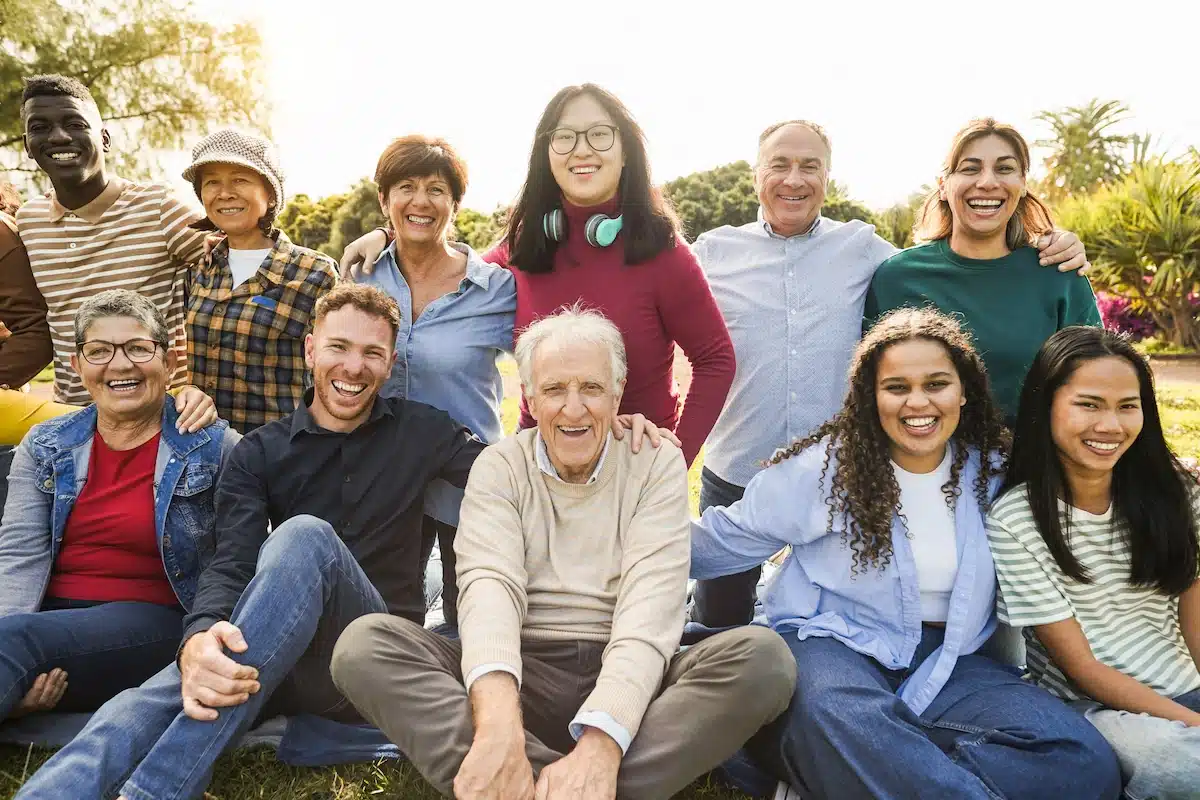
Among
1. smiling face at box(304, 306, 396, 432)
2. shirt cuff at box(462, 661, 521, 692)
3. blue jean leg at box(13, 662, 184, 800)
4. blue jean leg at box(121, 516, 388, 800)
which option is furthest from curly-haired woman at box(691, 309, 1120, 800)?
blue jean leg at box(13, 662, 184, 800)

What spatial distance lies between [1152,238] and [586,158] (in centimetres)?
1684

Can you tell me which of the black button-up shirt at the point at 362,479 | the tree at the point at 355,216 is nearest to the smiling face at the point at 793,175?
the black button-up shirt at the point at 362,479

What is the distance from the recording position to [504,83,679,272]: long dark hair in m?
3.73

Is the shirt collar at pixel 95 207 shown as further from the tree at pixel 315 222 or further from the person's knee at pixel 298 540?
the tree at pixel 315 222

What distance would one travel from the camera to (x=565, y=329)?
309cm

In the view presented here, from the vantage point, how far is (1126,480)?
3238 millimetres

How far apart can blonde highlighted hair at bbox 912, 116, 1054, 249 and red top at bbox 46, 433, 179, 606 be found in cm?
372

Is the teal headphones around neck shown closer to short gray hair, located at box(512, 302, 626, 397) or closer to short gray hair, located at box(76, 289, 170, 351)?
short gray hair, located at box(512, 302, 626, 397)

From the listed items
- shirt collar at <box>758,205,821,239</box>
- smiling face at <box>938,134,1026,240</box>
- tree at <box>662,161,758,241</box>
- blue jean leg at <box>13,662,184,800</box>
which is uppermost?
tree at <box>662,161,758,241</box>

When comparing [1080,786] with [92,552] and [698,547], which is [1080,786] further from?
[92,552]

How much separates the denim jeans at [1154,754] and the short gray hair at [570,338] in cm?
204

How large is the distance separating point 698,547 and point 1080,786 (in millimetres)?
1446

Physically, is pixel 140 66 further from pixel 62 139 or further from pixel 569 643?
pixel 569 643

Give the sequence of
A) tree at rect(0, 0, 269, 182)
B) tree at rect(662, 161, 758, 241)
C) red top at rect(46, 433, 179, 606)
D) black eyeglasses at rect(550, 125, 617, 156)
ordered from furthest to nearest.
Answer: tree at rect(662, 161, 758, 241) → tree at rect(0, 0, 269, 182) → black eyeglasses at rect(550, 125, 617, 156) → red top at rect(46, 433, 179, 606)
